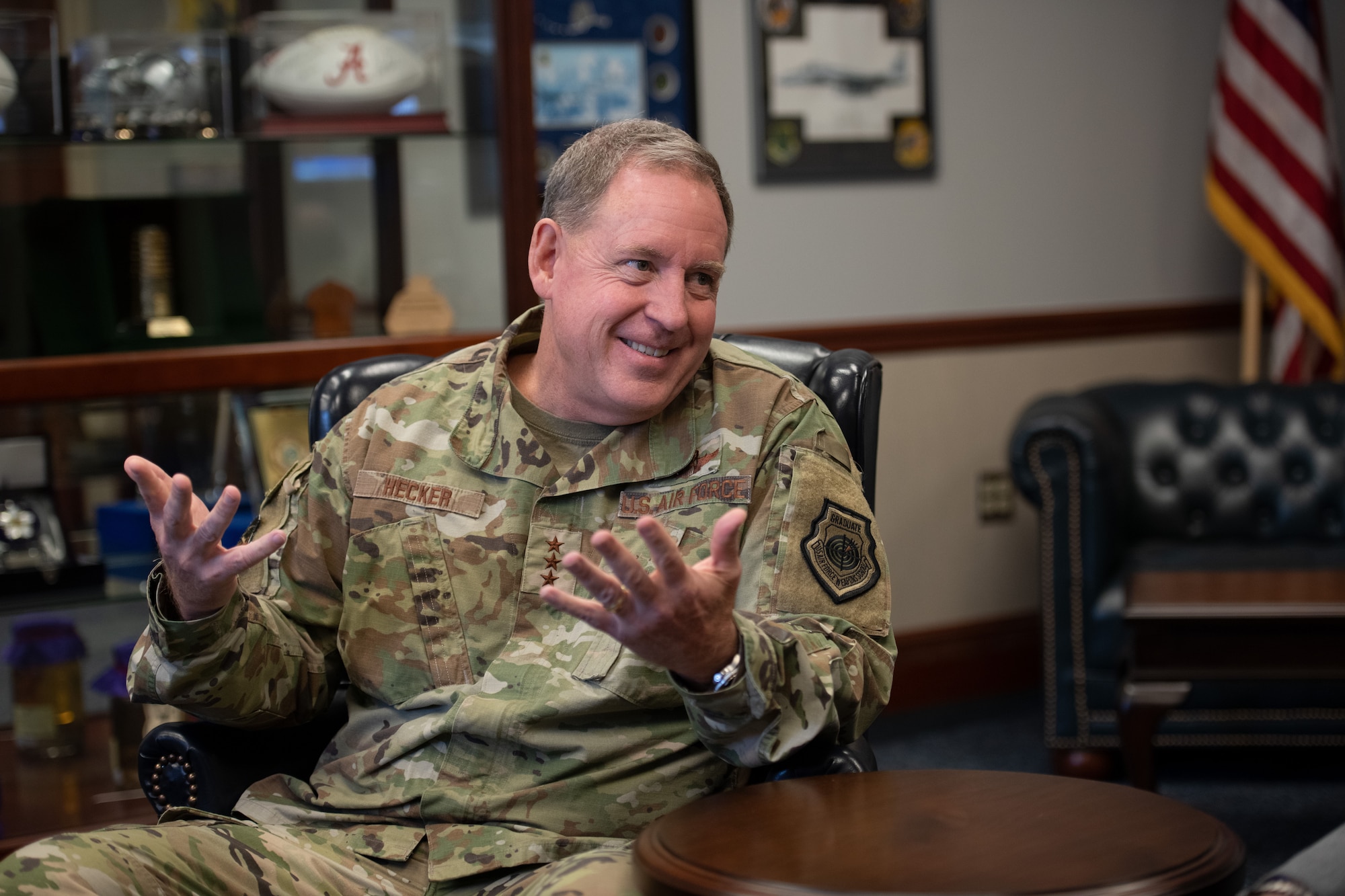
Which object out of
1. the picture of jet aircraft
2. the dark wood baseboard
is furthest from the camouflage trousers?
the picture of jet aircraft

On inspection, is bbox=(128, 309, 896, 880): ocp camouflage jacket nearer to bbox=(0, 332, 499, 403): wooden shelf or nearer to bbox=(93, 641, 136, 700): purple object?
bbox=(0, 332, 499, 403): wooden shelf

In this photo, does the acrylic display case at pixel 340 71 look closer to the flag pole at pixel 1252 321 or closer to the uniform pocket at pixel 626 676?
the uniform pocket at pixel 626 676

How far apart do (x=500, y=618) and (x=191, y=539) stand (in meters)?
0.39

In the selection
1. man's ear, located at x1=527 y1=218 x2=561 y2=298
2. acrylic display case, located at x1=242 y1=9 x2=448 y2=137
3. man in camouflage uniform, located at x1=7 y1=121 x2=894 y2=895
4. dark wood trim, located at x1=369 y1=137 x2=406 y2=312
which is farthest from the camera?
dark wood trim, located at x1=369 y1=137 x2=406 y2=312

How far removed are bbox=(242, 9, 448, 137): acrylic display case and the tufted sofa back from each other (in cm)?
194

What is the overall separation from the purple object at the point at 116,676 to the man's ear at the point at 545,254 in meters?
1.44

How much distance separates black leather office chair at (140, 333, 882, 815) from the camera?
163 centimetres

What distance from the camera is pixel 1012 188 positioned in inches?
166

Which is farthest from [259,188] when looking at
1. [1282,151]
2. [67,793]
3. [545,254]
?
[1282,151]

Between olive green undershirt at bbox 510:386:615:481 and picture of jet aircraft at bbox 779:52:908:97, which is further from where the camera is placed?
picture of jet aircraft at bbox 779:52:908:97

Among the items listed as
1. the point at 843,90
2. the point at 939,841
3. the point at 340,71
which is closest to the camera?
the point at 939,841

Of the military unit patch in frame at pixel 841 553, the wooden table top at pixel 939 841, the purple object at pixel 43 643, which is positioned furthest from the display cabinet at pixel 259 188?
the wooden table top at pixel 939 841

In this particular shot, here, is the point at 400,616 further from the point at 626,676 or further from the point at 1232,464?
the point at 1232,464

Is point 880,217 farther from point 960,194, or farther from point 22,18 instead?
point 22,18
